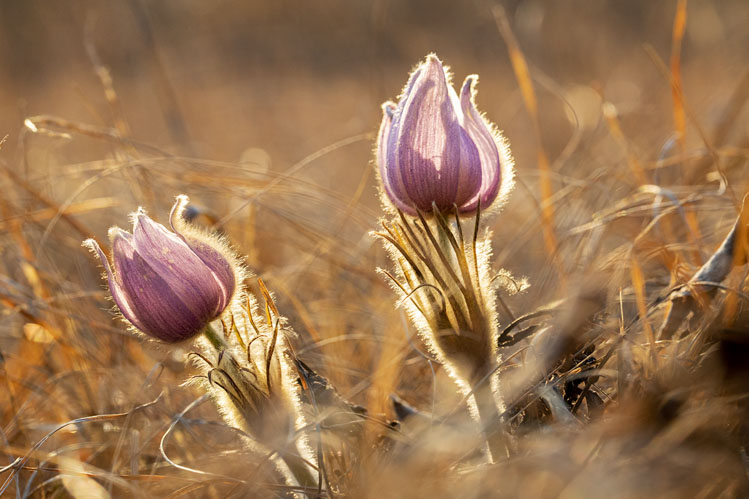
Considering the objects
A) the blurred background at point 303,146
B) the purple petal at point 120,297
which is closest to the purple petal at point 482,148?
the blurred background at point 303,146

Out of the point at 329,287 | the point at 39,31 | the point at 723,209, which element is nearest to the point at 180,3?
the point at 39,31

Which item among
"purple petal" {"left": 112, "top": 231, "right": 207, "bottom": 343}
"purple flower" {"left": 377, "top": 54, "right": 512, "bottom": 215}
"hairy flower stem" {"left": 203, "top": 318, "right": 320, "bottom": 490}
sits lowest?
"hairy flower stem" {"left": 203, "top": 318, "right": 320, "bottom": 490}

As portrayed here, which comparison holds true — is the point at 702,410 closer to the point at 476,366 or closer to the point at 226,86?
the point at 476,366

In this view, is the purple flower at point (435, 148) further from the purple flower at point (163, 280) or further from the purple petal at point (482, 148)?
the purple flower at point (163, 280)

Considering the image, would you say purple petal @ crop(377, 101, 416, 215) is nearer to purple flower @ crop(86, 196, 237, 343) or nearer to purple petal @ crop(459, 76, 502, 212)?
purple petal @ crop(459, 76, 502, 212)

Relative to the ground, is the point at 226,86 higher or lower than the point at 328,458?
higher

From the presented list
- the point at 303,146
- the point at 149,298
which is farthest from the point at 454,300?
the point at 303,146

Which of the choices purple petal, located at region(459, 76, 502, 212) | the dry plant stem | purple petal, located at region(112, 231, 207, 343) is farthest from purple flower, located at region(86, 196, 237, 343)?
purple petal, located at region(459, 76, 502, 212)

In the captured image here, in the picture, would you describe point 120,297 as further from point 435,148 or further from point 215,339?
point 435,148
